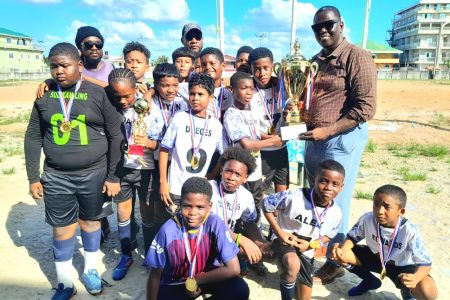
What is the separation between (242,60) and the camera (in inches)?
190

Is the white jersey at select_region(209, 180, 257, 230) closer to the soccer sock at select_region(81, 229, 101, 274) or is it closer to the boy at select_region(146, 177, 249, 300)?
the boy at select_region(146, 177, 249, 300)

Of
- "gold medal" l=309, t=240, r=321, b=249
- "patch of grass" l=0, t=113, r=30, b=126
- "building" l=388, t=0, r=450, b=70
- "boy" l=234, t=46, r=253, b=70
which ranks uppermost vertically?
"building" l=388, t=0, r=450, b=70

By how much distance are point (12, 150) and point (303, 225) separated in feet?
26.9

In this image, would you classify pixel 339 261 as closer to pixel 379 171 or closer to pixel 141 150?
pixel 141 150

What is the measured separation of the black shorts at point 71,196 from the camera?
3012 millimetres

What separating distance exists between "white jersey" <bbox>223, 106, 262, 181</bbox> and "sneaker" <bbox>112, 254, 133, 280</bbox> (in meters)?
1.66

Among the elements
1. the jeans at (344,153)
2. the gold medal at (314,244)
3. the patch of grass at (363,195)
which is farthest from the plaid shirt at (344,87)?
the patch of grass at (363,195)

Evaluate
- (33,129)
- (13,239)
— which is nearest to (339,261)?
(33,129)

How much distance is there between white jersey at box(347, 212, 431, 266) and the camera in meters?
2.80

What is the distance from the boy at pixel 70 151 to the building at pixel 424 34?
75.8 meters

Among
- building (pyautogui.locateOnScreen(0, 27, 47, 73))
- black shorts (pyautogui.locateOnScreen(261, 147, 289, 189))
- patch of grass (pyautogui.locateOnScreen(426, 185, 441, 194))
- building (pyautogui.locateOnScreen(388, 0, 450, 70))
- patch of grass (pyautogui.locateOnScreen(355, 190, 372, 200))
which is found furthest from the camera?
building (pyautogui.locateOnScreen(388, 0, 450, 70))

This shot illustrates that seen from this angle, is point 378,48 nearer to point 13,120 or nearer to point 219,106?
point 13,120

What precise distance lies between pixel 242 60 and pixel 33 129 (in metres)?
2.84

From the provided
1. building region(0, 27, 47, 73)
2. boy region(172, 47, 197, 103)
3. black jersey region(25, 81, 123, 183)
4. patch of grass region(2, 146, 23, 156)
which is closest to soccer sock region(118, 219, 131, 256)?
black jersey region(25, 81, 123, 183)
